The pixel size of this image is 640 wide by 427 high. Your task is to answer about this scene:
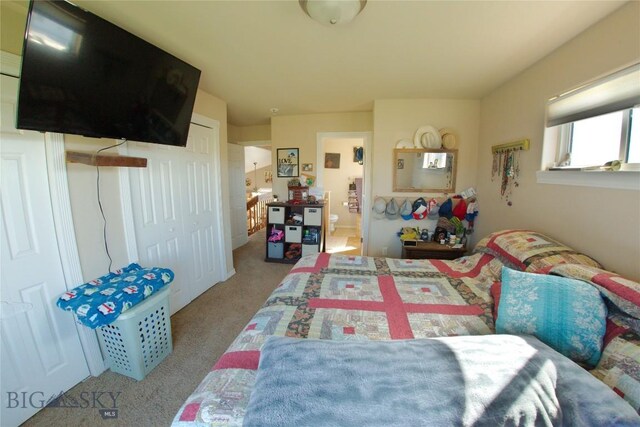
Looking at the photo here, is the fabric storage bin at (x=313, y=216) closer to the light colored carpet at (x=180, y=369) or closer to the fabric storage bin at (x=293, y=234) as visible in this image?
the fabric storage bin at (x=293, y=234)

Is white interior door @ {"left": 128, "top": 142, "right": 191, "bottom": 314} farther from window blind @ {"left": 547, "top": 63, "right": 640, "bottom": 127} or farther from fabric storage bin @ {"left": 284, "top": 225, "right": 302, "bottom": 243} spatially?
window blind @ {"left": 547, "top": 63, "right": 640, "bottom": 127}

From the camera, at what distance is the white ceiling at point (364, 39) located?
139cm

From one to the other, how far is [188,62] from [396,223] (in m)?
2.79

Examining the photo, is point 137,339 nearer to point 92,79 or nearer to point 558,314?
point 92,79

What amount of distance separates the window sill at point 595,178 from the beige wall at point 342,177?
4192 mm

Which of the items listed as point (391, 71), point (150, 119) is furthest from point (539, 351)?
point (150, 119)

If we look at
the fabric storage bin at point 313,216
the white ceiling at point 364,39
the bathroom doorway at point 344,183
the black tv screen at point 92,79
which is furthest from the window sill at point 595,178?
the bathroom doorway at point 344,183

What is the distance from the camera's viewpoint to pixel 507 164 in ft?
7.73

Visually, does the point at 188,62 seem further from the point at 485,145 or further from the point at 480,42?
the point at 485,145

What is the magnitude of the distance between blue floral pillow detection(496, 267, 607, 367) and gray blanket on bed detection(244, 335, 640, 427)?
219 millimetres

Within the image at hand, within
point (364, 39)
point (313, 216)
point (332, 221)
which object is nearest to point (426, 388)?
point (364, 39)

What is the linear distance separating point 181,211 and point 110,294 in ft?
3.69

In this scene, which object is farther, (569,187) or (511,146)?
(511,146)

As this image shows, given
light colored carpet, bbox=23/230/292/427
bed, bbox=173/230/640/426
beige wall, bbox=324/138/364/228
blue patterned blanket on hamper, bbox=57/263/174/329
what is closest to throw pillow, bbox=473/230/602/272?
bed, bbox=173/230/640/426
